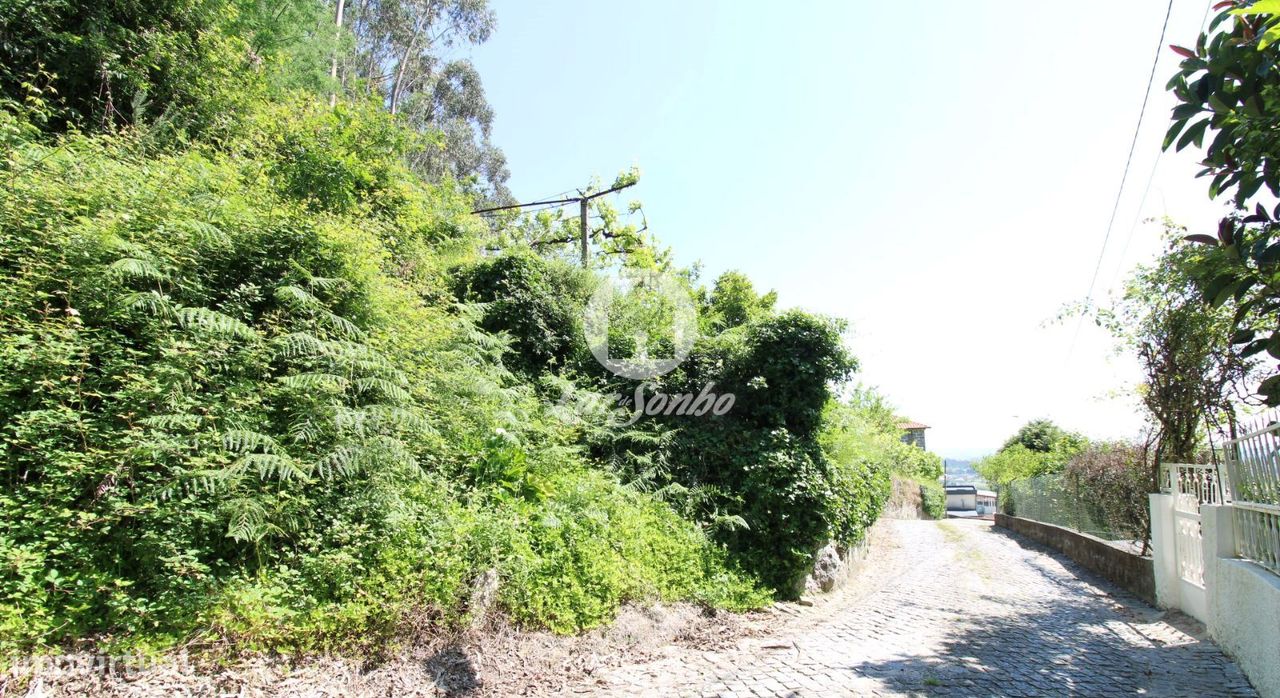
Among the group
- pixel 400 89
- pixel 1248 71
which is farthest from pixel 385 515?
pixel 400 89

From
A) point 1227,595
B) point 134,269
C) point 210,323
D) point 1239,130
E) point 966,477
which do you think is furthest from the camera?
point 966,477

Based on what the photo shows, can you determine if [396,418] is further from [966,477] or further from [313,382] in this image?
[966,477]

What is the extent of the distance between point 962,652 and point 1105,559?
6.30 metres

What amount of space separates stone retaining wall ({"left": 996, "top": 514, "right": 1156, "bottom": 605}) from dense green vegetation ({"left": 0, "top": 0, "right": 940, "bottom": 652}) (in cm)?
374

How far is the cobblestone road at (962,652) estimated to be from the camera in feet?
15.4

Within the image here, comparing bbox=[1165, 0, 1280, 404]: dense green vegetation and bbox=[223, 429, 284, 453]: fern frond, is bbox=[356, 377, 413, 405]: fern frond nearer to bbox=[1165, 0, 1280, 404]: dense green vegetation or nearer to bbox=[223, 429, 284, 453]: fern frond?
bbox=[223, 429, 284, 453]: fern frond

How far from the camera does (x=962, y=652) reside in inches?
221

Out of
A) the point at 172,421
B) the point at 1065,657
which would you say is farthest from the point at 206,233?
the point at 1065,657

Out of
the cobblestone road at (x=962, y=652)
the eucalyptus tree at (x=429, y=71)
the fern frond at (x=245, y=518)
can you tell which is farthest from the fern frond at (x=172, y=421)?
the eucalyptus tree at (x=429, y=71)

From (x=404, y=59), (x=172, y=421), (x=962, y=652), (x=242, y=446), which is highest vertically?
(x=404, y=59)

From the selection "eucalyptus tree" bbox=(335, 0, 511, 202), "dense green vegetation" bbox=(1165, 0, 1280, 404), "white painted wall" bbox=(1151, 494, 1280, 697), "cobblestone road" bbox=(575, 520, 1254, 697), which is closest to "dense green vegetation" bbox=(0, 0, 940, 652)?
"cobblestone road" bbox=(575, 520, 1254, 697)

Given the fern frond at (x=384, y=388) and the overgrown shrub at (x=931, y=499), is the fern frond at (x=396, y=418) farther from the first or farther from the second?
the overgrown shrub at (x=931, y=499)

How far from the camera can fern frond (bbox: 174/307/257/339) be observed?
15.4 feet

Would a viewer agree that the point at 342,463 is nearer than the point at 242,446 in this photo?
No
